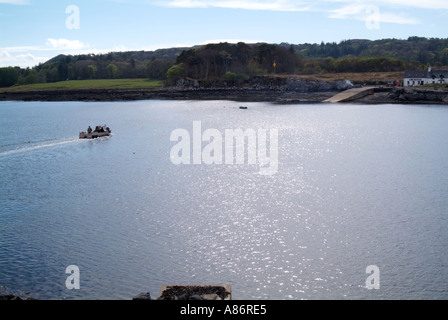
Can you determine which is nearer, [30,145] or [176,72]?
[30,145]

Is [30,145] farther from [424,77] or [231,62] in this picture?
[231,62]

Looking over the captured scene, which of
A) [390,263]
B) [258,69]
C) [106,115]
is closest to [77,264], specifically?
[390,263]

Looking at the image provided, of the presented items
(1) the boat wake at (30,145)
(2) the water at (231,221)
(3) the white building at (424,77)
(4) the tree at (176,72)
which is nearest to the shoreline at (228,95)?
(4) the tree at (176,72)

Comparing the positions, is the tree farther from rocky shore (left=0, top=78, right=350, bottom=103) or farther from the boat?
the boat

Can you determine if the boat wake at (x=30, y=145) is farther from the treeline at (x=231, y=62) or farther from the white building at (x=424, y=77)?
the treeline at (x=231, y=62)

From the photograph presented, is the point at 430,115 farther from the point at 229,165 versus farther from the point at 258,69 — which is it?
the point at 258,69

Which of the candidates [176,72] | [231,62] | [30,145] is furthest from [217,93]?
[30,145]
